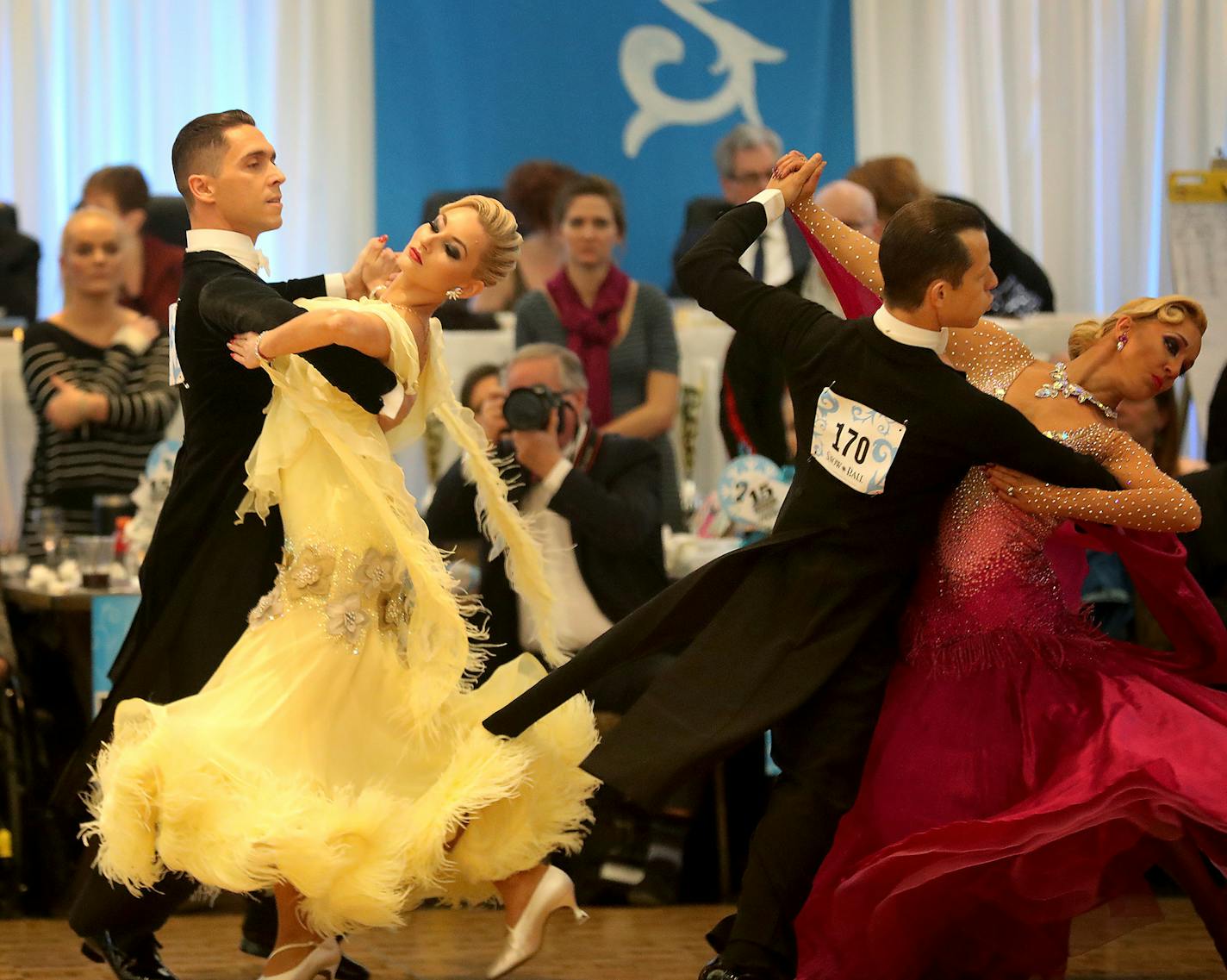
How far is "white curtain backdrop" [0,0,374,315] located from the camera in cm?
773

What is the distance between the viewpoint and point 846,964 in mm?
2988

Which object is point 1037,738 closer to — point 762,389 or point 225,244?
point 225,244

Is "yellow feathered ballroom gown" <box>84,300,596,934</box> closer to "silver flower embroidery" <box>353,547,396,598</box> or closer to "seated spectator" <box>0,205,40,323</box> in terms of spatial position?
"silver flower embroidery" <box>353,547,396,598</box>

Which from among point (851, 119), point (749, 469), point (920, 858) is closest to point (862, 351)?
point (920, 858)

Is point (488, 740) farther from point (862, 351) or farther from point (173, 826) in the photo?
point (862, 351)

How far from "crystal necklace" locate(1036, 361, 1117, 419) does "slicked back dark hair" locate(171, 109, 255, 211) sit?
4.88 feet

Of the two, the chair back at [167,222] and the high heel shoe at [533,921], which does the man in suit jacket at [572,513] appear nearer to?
the high heel shoe at [533,921]

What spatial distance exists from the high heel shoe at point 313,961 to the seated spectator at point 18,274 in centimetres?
365

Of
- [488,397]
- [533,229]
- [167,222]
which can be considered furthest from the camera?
[533,229]

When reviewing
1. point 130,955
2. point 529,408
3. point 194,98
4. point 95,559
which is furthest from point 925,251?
point 194,98

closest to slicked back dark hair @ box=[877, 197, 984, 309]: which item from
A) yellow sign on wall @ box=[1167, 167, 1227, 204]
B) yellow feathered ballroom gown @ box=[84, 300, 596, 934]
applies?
yellow feathered ballroom gown @ box=[84, 300, 596, 934]

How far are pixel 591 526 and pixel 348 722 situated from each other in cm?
137

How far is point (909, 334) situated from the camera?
295cm

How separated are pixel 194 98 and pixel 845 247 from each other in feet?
17.0
